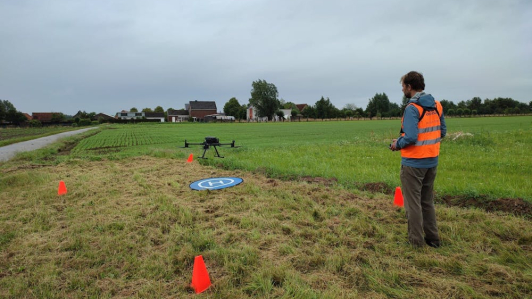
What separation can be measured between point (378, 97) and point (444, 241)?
115 metres

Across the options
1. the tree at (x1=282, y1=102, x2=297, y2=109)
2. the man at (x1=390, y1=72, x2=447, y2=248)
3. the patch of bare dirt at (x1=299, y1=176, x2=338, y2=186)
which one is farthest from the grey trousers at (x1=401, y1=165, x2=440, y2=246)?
the tree at (x1=282, y1=102, x2=297, y2=109)

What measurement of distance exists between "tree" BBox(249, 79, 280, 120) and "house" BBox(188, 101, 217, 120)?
767 inches

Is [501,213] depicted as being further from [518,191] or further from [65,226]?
[65,226]

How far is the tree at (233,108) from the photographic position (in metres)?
110

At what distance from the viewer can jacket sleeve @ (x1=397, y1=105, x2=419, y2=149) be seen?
3430 mm

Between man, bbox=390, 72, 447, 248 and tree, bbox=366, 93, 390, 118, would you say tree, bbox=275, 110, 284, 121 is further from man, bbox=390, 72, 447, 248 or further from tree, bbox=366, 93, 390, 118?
man, bbox=390, 72, 447, 248

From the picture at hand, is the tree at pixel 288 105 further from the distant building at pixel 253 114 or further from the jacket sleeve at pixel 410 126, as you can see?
the jacket sleeve at pixel 410 126

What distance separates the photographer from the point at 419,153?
3529mm

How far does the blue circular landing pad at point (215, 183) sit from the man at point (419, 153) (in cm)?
446

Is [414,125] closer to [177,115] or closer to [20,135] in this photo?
[20,135]

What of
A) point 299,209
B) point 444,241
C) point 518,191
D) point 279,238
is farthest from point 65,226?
point 518,191

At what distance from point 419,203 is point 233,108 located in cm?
11500

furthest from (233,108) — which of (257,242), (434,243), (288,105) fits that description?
(434,243)

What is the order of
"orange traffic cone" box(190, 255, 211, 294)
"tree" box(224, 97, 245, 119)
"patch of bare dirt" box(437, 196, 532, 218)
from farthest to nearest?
"tree" box(224, 97, 245, 119) < "patch of bare dirt" box(437, 196, 532, 218) < "orange traffic cone" box(190, 255, 211, 294)
